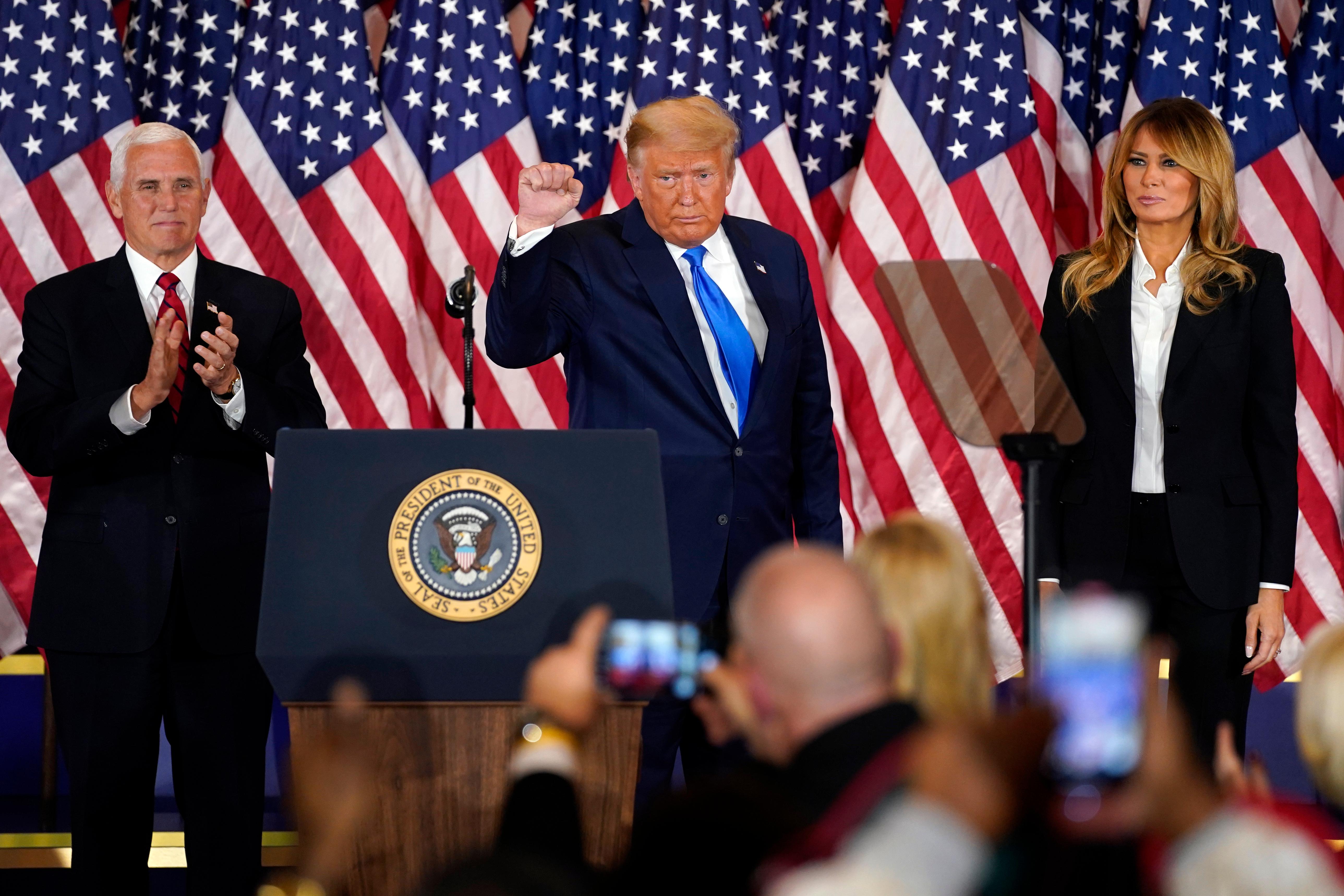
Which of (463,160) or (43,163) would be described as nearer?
(43,163)

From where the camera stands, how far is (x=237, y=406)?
2.86m

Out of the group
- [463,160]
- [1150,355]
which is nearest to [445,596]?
[1150,355]

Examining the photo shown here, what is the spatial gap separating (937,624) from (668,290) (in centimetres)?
140

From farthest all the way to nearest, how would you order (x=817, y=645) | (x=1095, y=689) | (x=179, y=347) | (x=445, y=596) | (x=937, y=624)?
(x=179, y=347) < (x=445, y=596) < (x=937, y=624) < (x=817, y=645) < (x=1095, y=689)

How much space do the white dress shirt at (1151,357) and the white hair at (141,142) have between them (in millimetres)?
2121

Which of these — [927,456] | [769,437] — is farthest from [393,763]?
[927,456]

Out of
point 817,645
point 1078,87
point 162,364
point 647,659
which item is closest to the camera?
point 817,645

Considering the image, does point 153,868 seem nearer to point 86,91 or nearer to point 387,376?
point 387,376

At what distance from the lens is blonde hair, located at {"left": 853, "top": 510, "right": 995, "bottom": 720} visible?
1.60m

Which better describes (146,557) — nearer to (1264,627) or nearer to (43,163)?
(43,163)

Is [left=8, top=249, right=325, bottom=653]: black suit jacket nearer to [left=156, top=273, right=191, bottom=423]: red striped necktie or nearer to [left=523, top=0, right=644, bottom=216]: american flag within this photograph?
[left=156, top=273, right=191, bottom=423]: red striped necktie

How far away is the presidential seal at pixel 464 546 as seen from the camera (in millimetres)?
2049

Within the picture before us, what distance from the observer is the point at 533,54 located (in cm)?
465

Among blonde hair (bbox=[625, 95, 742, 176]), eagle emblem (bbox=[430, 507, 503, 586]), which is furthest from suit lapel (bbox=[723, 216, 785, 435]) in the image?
eagle emblem (bbox=[430, 507, 503, 586])
